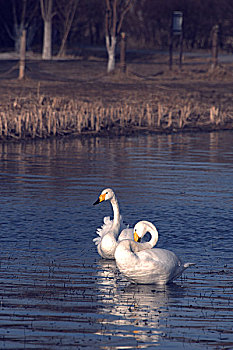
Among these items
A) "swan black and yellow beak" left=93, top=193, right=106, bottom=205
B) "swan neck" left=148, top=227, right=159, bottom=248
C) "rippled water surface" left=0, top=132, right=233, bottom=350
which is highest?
"swan black and yellow beak" left=93, top=193, right=106, bottom=205

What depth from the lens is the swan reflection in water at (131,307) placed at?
24.2 ft

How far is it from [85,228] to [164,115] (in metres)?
16.5

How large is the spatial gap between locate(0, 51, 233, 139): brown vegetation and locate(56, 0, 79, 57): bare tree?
21.0 ft

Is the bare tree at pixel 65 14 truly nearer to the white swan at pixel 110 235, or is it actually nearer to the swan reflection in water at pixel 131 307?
the white swan at pixel 110 235

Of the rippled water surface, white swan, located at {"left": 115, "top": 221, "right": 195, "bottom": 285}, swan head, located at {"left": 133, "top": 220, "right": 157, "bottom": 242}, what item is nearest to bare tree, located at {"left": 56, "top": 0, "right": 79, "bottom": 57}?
the rippled water surface

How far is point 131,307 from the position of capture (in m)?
8.34

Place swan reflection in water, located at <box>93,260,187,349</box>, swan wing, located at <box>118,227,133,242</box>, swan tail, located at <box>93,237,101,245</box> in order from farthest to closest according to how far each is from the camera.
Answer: swan tail, located at <box>93,237,101,245</box>, swan wing, located at <box>118,227,133,242</box>, swan reflection in water, located at <box>93,260,187,349</box>

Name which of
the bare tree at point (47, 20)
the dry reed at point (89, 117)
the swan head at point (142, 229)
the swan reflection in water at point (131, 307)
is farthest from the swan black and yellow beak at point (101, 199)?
the bare tree at point (47, 20)

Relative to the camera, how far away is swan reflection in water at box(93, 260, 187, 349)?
7383 mm

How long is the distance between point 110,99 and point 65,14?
22.4 meters

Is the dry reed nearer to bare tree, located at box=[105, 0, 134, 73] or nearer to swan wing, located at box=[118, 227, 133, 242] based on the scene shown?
bare tree, located at box=[105, 0, 134, 73]

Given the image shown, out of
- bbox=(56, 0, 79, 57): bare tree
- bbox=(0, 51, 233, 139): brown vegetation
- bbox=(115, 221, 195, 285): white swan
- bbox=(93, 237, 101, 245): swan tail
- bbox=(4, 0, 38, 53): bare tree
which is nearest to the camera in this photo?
bbox=(115, 221, 195, 285): white swan

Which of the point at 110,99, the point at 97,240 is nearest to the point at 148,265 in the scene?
the point at 97,240

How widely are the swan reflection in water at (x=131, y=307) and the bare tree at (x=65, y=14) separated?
136 feet
